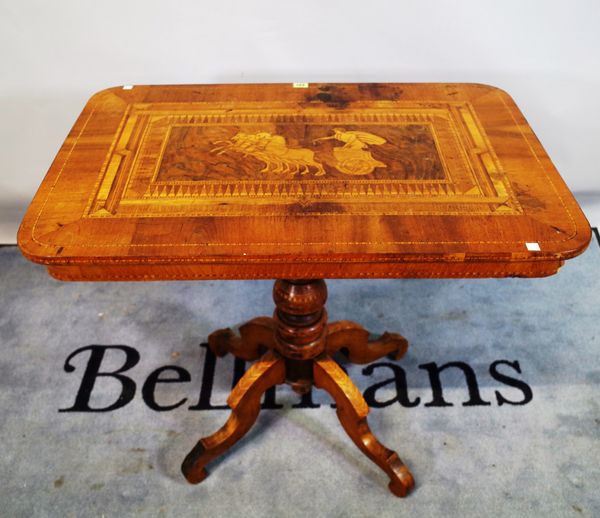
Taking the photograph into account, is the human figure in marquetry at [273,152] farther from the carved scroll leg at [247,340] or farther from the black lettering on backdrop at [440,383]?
the black lettering on backdrop at [440,383]

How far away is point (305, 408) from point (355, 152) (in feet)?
2.23

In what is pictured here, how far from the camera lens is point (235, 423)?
4.22 ft

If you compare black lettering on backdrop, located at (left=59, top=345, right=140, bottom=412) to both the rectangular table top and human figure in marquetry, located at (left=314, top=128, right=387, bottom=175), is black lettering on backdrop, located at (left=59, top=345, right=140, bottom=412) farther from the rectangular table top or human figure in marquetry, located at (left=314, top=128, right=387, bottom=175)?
human figure in marquetry, located at (left=314, top=128, right=387, bottom=175)

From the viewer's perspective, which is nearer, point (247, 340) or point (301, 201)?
point (301, 201)

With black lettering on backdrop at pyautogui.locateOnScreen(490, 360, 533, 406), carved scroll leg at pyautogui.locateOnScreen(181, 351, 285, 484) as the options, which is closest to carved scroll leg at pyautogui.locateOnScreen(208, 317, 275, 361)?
carved scroll leg at pyautogui.locateOnScreen(181, 351, 285, 484)

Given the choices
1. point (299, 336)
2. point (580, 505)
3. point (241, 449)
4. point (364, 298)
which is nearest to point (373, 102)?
point (299, 336)

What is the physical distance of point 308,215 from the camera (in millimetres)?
965

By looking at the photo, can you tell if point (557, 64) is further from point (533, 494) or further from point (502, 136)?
point (533, 494)

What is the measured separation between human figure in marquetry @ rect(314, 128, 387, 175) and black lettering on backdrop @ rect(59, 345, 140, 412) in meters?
0.82

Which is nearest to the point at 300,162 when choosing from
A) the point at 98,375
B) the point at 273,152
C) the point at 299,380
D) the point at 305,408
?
the point at 273,152

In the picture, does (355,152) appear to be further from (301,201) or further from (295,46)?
(295,46)

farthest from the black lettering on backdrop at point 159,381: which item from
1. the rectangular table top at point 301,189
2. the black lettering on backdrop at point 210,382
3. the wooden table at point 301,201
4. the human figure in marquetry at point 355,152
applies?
the human figure in marquetry at point 355,152

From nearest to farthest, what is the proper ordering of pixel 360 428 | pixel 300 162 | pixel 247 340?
pixel 300 162 → pixel 360 428 → pixel 247 340

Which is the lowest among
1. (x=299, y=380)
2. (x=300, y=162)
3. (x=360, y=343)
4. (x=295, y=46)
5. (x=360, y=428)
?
(x=360, y=428)
